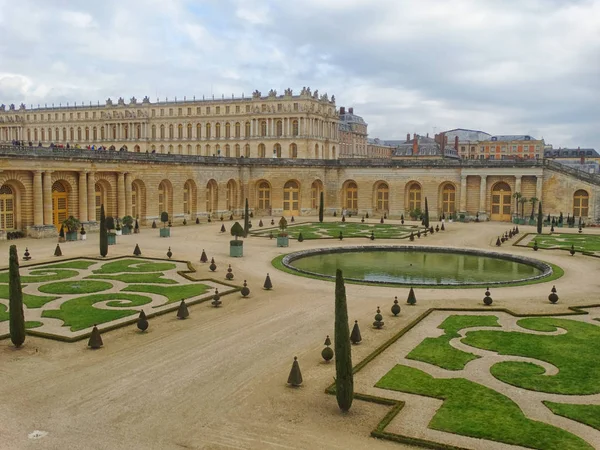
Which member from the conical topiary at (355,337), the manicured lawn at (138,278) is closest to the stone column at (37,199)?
the manicured lawn at (138,278)

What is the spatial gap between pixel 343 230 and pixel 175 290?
2704 cm

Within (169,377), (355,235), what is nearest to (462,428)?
(169,377)

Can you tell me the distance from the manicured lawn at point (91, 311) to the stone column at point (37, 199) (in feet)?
74.3

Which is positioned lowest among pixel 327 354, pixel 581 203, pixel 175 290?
pixel 327 354

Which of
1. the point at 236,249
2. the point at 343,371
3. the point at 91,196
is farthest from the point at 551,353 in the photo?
the point at 91,196

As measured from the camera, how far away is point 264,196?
68625mm

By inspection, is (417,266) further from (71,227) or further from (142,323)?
(71,227)

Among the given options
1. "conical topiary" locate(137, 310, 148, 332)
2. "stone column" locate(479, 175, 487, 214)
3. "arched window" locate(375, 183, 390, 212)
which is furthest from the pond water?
"arched window" locate(375, 183, 390, 212)

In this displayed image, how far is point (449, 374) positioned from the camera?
16203mm

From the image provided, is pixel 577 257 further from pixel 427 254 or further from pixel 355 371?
pixel 355 371

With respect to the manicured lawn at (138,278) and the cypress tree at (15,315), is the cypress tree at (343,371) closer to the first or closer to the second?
the cypress tree at (15,315)

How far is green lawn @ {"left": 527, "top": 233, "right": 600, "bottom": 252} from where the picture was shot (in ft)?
137

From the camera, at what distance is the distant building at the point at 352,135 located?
128700 millimetres

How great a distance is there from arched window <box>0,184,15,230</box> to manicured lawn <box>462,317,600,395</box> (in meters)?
36.6
